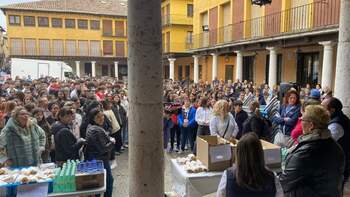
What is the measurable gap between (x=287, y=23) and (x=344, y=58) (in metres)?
10.6

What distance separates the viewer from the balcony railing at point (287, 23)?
40.8 ft

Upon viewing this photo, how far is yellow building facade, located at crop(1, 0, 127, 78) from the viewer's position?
124 feet

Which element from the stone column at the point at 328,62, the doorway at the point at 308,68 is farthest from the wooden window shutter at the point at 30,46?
the stone column at the point at 328,62

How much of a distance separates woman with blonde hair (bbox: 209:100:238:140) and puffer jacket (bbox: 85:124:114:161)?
6.30ft

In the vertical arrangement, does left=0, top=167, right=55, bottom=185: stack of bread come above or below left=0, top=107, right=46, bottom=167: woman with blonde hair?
below

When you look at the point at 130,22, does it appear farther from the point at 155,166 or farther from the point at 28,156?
the point at 28,156

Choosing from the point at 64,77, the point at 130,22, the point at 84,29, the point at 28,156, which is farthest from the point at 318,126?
the point at 84,29

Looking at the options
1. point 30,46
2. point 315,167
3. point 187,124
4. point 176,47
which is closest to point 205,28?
point 176,47

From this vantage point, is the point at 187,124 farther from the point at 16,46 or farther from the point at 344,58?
the point at 16,46

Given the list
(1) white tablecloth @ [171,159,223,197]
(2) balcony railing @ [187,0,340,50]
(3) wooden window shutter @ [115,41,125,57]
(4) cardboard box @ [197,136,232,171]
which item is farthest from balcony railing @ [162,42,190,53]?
(1) white tablecloth @ [171,159,223,197]

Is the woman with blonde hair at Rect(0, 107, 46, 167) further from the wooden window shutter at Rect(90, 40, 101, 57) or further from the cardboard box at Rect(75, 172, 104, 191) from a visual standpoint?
the wooden window shutter at Rect(90, 40, 101, 57)

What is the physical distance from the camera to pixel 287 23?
49.6 ft

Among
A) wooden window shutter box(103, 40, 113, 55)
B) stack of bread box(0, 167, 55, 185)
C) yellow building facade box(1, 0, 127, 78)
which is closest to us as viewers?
stack of bread box(0, 167, 55, 185)

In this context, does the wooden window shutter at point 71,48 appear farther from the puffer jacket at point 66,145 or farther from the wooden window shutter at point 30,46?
the puffer jacket at point 66,145
